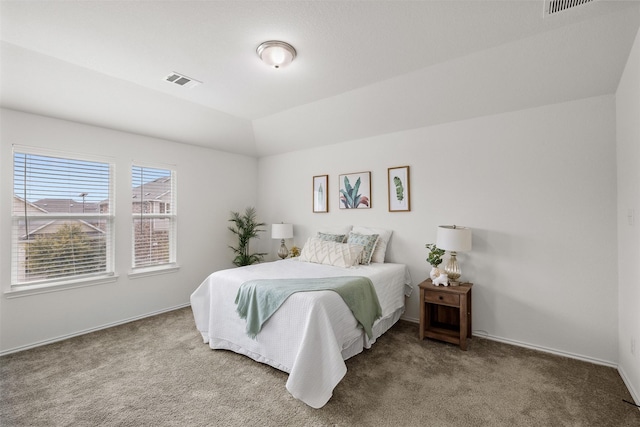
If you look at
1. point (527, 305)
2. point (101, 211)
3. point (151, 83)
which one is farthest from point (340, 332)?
point (101, 211)

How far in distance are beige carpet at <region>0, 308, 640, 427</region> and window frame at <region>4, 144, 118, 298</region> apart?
0.64 metres

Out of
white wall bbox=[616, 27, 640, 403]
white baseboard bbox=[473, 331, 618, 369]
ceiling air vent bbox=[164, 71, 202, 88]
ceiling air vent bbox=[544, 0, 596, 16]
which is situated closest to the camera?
ceiling air vent bbox=[544, 0, 596, 16]

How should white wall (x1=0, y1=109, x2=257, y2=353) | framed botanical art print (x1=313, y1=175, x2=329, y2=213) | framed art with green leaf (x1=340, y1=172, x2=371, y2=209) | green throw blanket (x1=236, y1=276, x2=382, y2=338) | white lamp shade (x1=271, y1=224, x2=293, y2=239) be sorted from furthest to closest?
white lamp shade (x1=271, y1=224, x2=293, y2=239) < framed botanical art print (x1=313, y1=175, x2=329, y2=213) < framed art with green leaf (x1=340, y1=172, x2=371, y2=209) < white wall (x1=0, y1=109, x2=257, y2=353) < green throw blanket (x1=236, y1=276, x2=382, y2=338)

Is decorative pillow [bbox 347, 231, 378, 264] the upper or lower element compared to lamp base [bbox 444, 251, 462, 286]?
upper

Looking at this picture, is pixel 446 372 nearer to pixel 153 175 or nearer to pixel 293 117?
pixel 293 117

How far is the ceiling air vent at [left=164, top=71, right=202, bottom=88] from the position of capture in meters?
2.81

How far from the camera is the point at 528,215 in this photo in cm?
296

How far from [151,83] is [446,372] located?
391cm

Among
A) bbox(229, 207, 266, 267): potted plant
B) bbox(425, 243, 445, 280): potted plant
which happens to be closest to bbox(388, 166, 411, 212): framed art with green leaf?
bbox(425, 243, 445, 280): potted plant

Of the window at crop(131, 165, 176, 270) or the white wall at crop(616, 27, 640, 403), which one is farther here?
the window at crop(131, 165, 176, 270)

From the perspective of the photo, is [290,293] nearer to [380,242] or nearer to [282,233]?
[380,242]

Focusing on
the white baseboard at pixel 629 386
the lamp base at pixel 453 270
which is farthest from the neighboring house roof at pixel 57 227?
the white baseboard at pixel 629 386

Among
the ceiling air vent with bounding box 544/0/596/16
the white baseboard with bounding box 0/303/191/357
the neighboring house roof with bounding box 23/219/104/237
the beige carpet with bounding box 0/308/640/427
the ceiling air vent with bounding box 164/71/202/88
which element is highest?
the ceiling air vent with bounding box 164/71/202/88

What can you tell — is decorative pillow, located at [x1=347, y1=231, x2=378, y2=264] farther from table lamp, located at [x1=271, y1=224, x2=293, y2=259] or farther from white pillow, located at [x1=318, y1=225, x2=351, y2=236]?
table lamp, located at [x1=271, y1=224, x2=293, y2=259]
